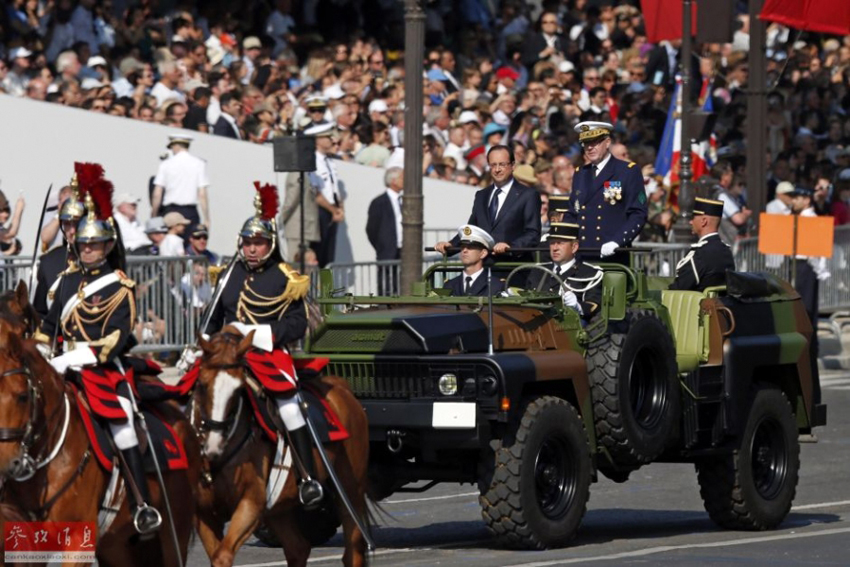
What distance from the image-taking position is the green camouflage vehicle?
1299cm

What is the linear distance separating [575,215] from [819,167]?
57.0 ft

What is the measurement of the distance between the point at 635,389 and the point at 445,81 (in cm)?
1603

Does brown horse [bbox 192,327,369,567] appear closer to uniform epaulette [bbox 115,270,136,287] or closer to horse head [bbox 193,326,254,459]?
horse head [bbox 193,326,254,459]

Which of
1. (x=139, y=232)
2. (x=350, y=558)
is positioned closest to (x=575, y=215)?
(x=350, y=558)

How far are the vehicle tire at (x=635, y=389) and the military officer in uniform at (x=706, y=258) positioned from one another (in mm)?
1144

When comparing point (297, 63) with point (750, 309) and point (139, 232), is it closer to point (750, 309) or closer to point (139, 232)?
point (139, 232)

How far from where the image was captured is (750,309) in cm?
1504

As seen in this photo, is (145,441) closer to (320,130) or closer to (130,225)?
(130,225)

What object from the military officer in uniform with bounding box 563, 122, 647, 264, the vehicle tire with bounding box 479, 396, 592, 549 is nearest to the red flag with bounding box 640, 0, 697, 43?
the military officer in uniform with bounding box 563, 122, 647, 264

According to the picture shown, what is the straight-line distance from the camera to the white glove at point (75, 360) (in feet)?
33.7

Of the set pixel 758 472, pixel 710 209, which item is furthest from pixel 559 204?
pixel 758 472

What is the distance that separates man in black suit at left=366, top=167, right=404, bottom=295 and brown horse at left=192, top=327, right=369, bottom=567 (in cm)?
1208

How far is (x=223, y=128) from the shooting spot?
25.4m

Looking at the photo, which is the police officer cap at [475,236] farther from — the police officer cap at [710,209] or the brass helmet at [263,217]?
the brass helmet at [263,217]
